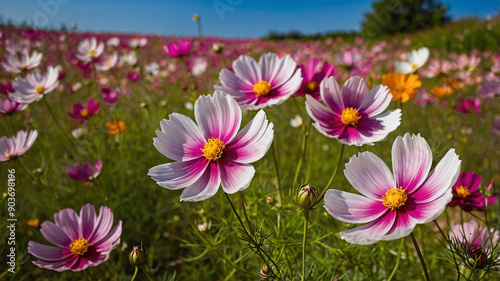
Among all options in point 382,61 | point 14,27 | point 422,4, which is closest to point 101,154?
point 14,27

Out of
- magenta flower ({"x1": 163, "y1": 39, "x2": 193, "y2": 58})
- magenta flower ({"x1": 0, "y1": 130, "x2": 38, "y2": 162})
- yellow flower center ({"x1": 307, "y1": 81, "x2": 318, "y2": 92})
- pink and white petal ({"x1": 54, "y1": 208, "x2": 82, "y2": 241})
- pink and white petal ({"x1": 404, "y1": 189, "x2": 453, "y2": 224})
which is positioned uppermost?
magenta flower ({"x1": 163, "y1": 39, "x2": 193, "y2": 58})

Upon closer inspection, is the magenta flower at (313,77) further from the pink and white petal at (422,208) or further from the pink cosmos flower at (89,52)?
the pink cosmos flower at (89,52)

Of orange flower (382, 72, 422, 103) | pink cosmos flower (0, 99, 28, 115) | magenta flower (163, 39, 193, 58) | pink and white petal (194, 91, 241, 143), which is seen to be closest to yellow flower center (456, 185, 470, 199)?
orange flower (382, 72, 422, 103)

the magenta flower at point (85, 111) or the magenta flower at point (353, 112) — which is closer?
the magenta flower at point (353, 112)

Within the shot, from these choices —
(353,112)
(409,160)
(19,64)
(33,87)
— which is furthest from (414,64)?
(19,64)

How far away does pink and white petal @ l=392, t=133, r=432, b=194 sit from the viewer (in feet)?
2.05

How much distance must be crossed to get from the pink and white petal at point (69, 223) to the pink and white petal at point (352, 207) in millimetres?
692

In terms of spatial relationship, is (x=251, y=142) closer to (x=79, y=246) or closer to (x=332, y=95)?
(x=332, y=95)

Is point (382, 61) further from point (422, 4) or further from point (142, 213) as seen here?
point (422, 4)

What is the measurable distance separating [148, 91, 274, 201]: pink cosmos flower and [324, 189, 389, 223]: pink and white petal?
6.0 inches

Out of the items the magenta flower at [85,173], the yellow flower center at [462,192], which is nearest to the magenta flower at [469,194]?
the yellow flower center at [462,192]

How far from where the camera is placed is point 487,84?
1943mm

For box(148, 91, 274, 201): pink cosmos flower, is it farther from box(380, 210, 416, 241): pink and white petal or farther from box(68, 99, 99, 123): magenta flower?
box(68, 99, 99, 123): magenta flower

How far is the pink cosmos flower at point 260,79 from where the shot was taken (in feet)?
2.89
